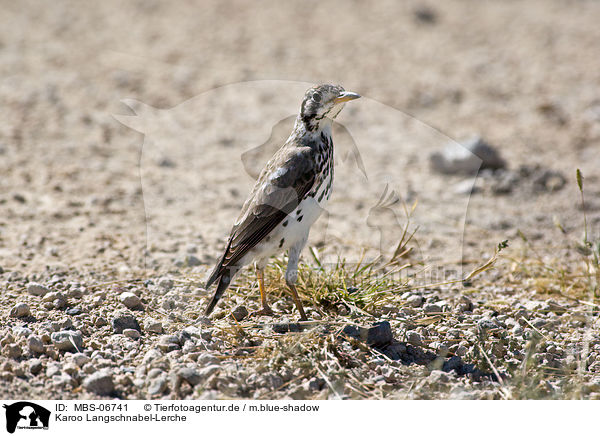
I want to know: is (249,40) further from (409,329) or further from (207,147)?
(409,329)

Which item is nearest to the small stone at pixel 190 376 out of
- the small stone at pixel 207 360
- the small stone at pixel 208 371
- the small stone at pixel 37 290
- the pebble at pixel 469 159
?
the small stone at pixel 208 371

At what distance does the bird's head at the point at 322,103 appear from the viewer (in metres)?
4.82

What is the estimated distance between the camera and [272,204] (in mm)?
4742

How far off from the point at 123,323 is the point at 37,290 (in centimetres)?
93

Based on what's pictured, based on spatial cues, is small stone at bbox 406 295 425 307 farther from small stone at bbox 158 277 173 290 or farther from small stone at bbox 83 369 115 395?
small stone at bbox 83 369 115 395

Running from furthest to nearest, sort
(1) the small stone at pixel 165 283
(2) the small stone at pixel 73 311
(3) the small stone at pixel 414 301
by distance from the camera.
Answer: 1. (1) the small stone at pixel 165 283
2. (3) the small stone at pixel 414 301
3. (2) the small stone at pixel 73 311

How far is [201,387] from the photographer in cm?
399

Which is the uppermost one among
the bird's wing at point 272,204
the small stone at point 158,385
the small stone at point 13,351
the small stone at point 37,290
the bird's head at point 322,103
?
the bird's head at point 322,103

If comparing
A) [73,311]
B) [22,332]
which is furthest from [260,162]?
[22,332]

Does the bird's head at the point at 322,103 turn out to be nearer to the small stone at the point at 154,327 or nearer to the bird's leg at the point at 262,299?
the bird's leg at the point at 262,299

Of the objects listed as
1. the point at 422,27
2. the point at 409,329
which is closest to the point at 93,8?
the point at 422,27

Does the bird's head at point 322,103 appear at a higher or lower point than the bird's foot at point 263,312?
higher

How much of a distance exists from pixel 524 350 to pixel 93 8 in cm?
1159

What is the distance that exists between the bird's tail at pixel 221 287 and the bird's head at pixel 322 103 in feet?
4.12
